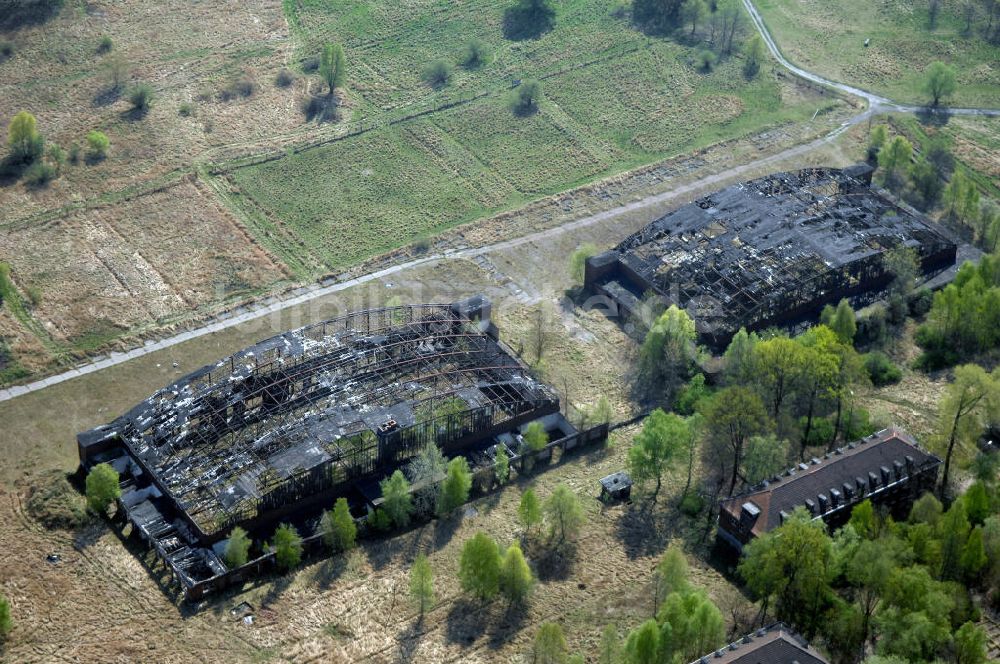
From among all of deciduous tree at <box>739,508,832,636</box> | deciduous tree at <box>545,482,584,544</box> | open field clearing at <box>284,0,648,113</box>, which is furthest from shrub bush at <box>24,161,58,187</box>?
deciduous tree at <box>739,508,832,636</box>

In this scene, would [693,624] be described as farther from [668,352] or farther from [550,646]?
[668,352]

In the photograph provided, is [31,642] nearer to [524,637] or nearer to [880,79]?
[524,637]

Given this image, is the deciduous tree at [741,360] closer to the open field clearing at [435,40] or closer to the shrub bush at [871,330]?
the shrub bush at [871,330]

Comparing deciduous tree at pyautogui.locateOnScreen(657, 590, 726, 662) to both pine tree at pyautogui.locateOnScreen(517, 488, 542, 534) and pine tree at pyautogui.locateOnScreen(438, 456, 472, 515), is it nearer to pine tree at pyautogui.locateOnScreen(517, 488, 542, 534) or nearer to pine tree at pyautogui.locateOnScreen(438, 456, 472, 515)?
pine tree at pyautogui.locateOnScreen(517, 488, 542, 534)

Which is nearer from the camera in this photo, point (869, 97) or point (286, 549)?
point (286, 549)

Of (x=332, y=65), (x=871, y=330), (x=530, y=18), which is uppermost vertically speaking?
(x=332, y=65)

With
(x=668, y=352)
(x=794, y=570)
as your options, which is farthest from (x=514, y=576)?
(x=668, y=352)

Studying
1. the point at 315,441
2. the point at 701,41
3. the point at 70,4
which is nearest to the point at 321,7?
the point at 70,4
